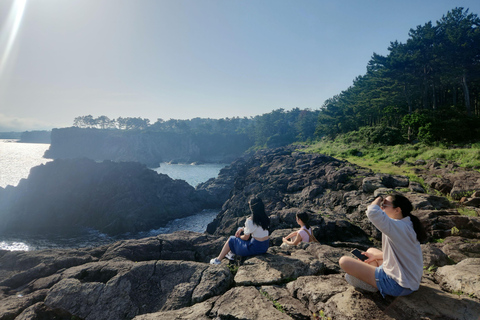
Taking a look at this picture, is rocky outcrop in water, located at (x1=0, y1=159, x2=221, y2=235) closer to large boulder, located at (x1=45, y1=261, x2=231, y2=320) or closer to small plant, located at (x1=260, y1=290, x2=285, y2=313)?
large boulder, located at (x1=45, y1=261, x2=231, y2=320)

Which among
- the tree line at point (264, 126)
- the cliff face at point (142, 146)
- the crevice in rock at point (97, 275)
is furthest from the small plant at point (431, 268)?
the cliff face at point (142, 146)

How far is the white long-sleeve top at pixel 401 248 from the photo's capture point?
3.85 meters

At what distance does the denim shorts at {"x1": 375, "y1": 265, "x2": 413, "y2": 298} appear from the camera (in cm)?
410

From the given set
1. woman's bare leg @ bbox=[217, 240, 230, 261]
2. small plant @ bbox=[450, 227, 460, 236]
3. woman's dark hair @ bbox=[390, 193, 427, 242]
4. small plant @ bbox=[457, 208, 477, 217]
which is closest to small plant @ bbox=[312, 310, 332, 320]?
woman's dark hair @ bbox=[390, 193, 427, 242]

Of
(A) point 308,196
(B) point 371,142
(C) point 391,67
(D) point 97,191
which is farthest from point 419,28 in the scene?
(D) point 97,191

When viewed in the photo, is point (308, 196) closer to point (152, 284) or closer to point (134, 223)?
point (152, 284)

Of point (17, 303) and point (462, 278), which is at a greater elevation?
point (462, 278)

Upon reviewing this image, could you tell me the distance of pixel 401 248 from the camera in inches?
155

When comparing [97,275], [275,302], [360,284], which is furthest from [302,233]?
[97,275]

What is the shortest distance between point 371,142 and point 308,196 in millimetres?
23003

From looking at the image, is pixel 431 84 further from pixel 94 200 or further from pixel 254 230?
pixel 94 200

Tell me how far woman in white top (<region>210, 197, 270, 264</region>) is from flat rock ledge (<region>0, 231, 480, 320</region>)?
1.03 ft

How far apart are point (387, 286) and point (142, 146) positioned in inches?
5485

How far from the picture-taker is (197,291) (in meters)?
5.95
